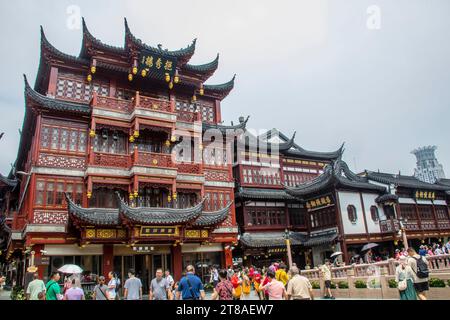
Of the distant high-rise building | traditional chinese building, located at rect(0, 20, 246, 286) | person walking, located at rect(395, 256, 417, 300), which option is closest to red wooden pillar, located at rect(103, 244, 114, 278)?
traditional chinese building, located at rect(0, 20, 246, 286)

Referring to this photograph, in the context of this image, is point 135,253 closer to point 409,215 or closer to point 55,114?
point 55,114

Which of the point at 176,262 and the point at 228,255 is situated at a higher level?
the point at 228,255

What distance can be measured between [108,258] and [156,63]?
1205cm

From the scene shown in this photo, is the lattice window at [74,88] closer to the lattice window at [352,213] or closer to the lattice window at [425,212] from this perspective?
the lattice window at [352,213]

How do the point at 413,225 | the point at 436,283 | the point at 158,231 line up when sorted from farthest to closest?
the point at 413,225 → the point at 158,231 → the point at 436,283

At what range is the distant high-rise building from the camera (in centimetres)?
9781

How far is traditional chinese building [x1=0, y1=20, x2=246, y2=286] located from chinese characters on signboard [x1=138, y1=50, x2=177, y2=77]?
62 millimetres

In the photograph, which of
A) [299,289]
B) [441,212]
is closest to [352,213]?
[441,212]

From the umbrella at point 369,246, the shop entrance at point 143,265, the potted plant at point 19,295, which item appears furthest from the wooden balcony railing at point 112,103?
the umbrella at point 369,246

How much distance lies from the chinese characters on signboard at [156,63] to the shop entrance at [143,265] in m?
11.4

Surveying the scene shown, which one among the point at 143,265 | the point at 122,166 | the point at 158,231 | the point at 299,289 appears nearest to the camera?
the point at 299,289

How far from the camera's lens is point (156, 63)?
72.5 feet

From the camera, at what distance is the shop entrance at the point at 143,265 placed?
63.3ft

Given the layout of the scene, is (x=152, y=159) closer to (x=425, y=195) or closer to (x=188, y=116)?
(x=188, y=116)
